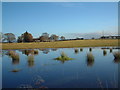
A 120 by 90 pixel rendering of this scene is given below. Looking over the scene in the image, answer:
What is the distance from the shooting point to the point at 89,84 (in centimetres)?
824

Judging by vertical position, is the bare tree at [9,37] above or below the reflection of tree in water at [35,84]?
above

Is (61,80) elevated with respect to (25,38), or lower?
lower

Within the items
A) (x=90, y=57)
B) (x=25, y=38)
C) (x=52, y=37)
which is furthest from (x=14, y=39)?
(x=90, y=57)

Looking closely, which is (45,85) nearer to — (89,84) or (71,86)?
(71,86)

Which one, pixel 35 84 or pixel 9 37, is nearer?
pixel 35 84

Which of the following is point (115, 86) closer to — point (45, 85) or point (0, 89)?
point (45, 85)

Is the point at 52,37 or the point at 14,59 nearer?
the point at 14,59

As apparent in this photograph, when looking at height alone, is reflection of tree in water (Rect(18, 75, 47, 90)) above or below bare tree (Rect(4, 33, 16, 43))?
below

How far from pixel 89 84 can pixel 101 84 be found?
29.7 inches

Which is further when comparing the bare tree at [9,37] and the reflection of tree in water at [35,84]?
the bare tree at [9,37]

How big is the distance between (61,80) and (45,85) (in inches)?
55.3

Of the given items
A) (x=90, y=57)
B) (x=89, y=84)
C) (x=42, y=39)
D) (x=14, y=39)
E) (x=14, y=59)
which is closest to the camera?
(x=89, y=84)

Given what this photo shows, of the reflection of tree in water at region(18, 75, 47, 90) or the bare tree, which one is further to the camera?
the bare tree

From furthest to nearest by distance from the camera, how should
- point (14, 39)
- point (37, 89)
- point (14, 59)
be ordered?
point (14, 39) < point (14, 59) < point (37, 89)
